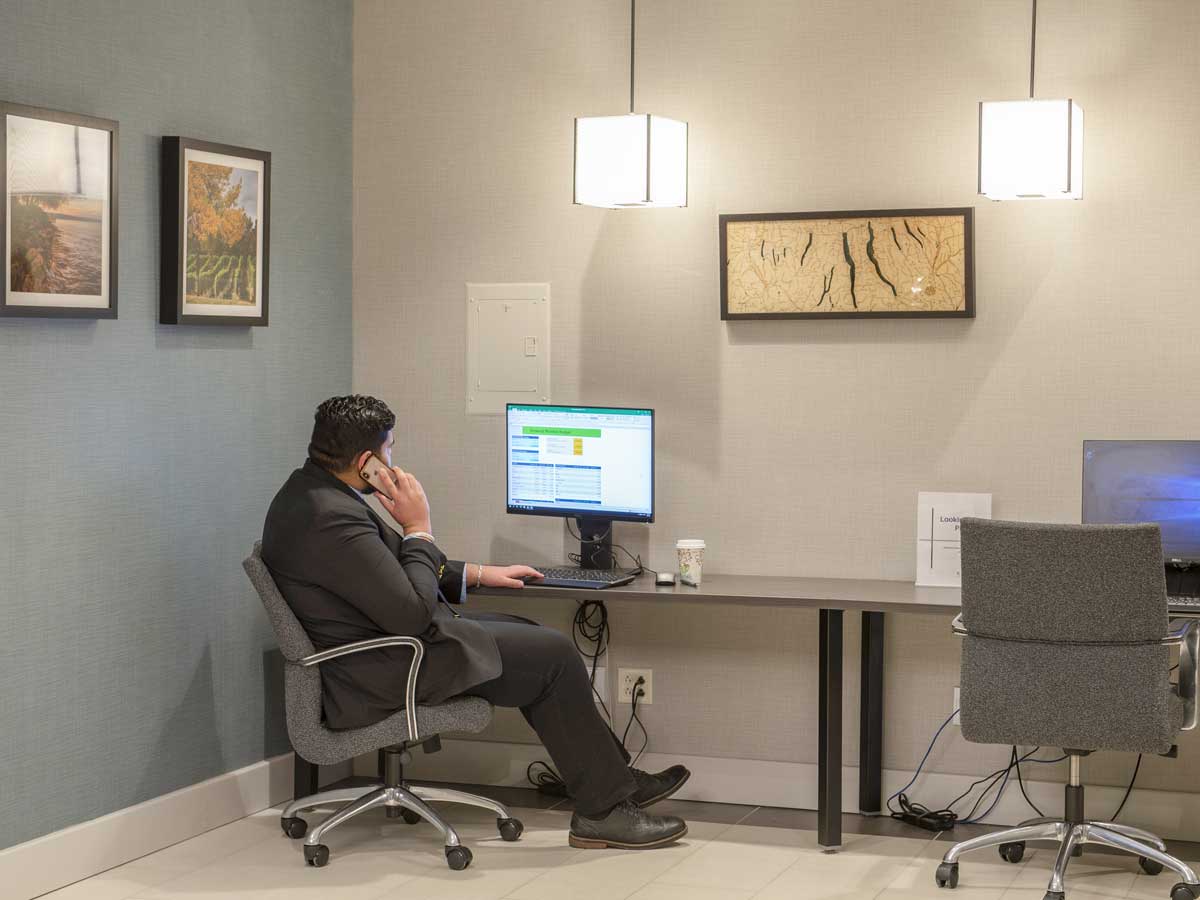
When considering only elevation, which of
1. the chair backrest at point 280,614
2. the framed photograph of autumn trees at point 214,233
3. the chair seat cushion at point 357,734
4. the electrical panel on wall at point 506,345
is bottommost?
the chair seat cushion at point 357,734

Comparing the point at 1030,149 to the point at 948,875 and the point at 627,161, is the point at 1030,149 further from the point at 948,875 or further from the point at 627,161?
the point at 948,875

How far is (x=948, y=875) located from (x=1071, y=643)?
66 centimetres

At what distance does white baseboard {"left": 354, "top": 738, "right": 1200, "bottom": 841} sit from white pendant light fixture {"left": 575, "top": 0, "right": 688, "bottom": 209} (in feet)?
5.41

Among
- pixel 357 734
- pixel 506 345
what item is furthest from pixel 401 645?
pixel 506 345

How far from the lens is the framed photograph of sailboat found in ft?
10.5

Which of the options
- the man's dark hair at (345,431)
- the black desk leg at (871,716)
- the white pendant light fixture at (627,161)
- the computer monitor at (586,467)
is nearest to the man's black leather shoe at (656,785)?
the black desk leg at (871,716)

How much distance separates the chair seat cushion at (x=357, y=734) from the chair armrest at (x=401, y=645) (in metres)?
0.02

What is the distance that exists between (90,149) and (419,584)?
1.30 metres

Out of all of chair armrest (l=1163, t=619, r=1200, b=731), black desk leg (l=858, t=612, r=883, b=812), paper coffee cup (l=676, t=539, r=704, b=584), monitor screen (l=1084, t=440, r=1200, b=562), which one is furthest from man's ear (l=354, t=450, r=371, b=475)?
chair armrest (l=1163, t=619, r=1200, b=731)

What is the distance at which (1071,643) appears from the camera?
3201 mm

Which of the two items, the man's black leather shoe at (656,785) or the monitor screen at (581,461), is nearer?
the man's black leather shoe at (656,785)

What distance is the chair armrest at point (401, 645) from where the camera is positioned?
3496 millimetres

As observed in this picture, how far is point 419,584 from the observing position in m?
3.55

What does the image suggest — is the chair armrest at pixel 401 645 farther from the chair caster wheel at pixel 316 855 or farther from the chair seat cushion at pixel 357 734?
the chair caster wheel at pixel 316 855
